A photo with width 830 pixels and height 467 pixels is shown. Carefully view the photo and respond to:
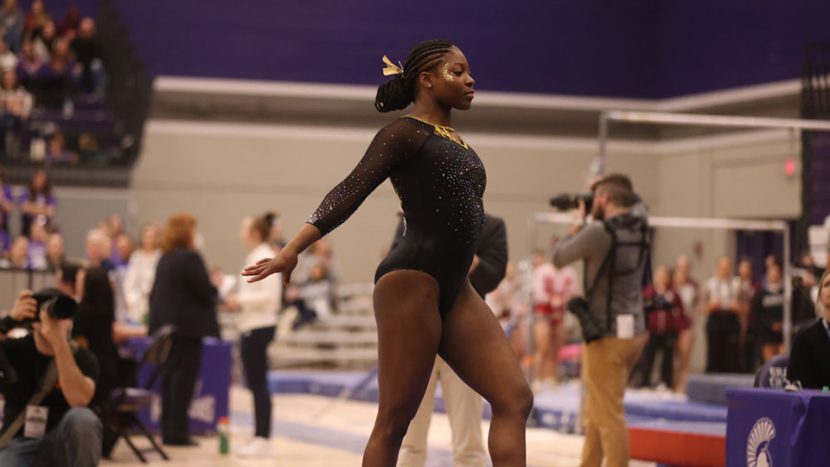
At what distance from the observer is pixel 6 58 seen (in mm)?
17438

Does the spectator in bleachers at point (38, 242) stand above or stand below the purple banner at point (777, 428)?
above

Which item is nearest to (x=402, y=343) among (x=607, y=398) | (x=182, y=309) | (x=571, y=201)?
(x=607, y=398)

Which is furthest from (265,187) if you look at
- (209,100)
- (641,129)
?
(641,129)

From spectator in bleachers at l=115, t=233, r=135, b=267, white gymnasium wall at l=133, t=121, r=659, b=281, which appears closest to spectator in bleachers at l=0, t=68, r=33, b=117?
spectator in bleachers at l=115, t=233, r=135, b=267

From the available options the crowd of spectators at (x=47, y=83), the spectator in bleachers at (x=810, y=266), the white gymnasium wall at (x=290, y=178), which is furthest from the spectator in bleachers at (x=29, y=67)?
the spectator in bleachers at (x=810, y=266)

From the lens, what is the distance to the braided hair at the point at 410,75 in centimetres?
421

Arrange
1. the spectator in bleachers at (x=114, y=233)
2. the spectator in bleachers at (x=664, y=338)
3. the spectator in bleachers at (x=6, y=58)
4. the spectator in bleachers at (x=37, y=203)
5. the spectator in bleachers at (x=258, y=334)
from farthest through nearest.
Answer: the spectator in bleachers at (x=6, y=58) < the spectator in bleachers at (x=664, y=338) < the spectator in bleachers at (x=37, y=203) < the spectator in bleachers at (x=114, y=233) < the spectator in bleachers at (x=258, y=334)

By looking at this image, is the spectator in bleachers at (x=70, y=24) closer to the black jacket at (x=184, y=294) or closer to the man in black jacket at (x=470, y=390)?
the black jacket at (x=184, y=294)

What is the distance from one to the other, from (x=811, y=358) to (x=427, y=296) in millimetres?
2297

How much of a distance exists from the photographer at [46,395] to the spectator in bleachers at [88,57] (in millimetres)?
12790

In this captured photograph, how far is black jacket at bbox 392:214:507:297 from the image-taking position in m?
6.67

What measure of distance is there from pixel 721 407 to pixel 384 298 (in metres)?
7.21

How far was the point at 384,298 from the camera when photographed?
403cm

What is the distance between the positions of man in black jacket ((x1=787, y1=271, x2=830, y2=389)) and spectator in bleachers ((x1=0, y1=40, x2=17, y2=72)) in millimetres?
13507
